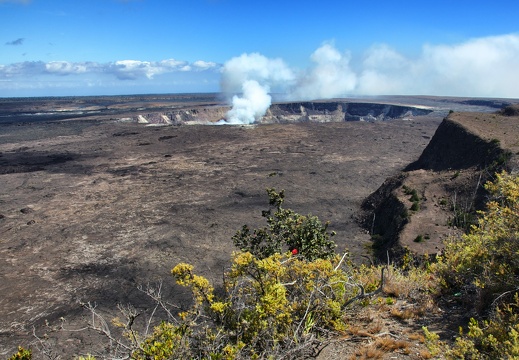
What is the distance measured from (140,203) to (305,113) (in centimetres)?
7334

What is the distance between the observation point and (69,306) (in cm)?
1243

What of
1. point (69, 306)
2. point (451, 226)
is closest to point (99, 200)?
point (69, 306)

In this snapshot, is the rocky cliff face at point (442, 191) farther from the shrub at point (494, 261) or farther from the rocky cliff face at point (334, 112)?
the rocky cliff face at point (334, 112)

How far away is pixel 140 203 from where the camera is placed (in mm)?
23625

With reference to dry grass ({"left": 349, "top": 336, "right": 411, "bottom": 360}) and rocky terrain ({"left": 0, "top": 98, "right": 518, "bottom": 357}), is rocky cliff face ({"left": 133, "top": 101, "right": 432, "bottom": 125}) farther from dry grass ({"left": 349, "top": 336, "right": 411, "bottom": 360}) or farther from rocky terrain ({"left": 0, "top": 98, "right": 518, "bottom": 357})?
dry grass ({"left": 349, "top": 336, "right": 411, "bottom": 360})

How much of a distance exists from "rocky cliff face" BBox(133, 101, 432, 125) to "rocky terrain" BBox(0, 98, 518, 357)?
29.9 m

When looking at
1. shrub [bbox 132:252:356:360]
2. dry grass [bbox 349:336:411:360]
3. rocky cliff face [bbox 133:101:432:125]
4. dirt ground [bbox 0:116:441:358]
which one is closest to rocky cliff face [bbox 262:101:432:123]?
rocky cliff face [bbox 133:101:432:125]

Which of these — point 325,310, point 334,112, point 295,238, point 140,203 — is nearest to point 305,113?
point 334,112

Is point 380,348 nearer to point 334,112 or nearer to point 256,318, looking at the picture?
point 256,318

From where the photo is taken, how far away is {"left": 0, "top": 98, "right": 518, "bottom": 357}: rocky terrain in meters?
13.2

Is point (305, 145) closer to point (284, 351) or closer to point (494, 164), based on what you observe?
point (494, 164)

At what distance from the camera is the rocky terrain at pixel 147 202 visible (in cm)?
1325

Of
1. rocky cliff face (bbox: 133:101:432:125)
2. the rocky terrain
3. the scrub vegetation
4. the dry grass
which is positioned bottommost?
the rocky terrain

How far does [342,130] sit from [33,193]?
39751 mm
